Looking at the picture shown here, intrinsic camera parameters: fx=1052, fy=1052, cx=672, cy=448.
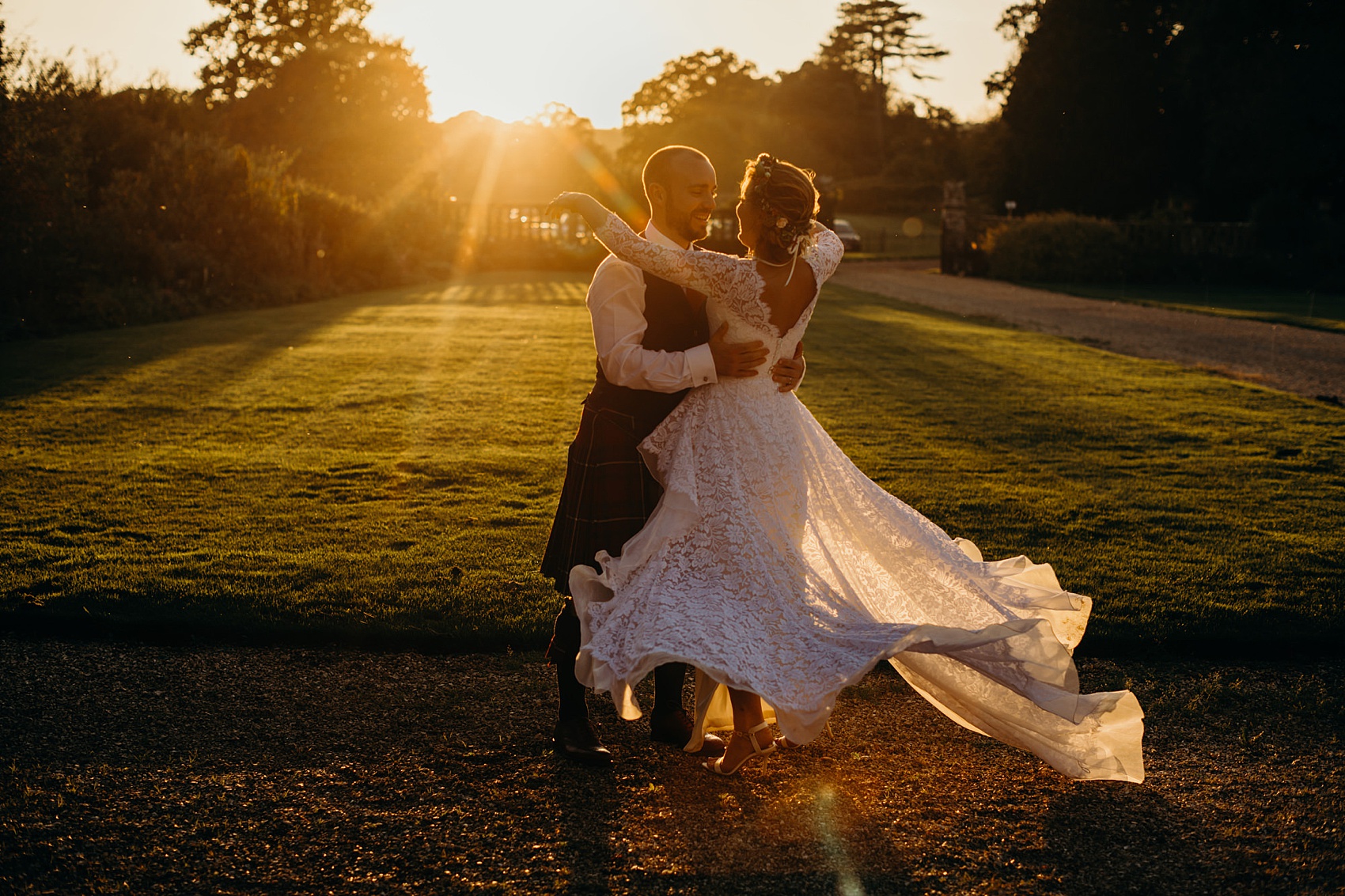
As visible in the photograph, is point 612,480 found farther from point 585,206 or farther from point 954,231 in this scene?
point 954,231

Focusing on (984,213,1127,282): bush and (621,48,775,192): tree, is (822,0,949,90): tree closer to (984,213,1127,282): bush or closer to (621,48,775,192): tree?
(621,48,775,192): tree

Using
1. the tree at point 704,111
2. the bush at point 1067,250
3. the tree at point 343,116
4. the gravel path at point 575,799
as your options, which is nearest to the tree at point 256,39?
the tree at point 343,116

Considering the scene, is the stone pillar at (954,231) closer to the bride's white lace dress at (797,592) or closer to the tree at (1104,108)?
the tree at (1104,108)

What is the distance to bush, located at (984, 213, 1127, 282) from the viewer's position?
103 feet

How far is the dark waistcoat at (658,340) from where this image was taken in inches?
133

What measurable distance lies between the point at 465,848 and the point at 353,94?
4842 cm

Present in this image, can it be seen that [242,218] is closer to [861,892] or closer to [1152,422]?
[1152,422]

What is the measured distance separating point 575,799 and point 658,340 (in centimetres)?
147

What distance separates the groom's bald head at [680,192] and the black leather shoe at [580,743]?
166 centimetres

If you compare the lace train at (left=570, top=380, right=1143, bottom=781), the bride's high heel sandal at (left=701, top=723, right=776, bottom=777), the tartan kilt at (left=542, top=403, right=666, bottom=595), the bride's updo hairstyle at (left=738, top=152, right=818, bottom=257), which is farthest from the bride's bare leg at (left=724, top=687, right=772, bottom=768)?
the bride's updo hairstyle at (left=738, top=152, right=818, bottom=257)

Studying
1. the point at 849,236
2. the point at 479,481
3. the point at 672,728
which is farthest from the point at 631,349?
the point at 849,236

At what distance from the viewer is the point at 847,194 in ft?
201

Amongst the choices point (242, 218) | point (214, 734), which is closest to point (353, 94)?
point (242, 218)

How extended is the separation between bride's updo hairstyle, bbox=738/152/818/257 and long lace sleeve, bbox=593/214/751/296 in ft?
0.39
